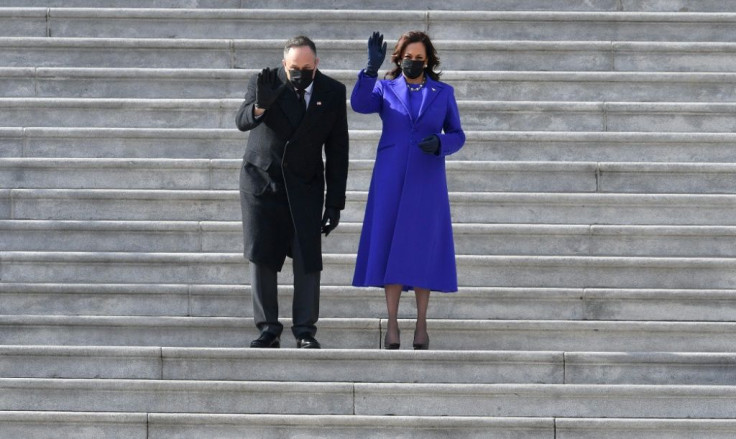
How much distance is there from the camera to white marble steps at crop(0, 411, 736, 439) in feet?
29.6

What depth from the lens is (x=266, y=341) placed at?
31.3ft

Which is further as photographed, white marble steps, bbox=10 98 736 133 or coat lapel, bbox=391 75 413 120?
white marble steps, bbox=10 98 736 133

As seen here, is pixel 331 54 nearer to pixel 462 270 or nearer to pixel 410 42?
pixel 462 270

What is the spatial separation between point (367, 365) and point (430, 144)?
1.27 m

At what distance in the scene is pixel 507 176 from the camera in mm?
11281

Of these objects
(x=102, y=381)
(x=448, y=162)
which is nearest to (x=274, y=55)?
(x=448, y=162)

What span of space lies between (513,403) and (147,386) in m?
1.95

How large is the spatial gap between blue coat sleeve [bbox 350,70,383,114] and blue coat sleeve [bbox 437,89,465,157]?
42 centimetres

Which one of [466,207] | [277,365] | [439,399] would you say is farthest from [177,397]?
[466,207]

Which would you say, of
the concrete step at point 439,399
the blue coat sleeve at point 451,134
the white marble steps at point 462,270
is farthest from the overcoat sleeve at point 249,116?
the concrete step at point 439,399

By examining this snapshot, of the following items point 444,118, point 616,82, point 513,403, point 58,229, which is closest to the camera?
point 513,403

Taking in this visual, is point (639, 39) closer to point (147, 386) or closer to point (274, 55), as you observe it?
point (274, 55)

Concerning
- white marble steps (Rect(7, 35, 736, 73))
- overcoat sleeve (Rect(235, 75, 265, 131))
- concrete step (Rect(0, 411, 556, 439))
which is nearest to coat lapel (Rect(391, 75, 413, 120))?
overcoat sleeve (Rect(235, 75, 265, 131))

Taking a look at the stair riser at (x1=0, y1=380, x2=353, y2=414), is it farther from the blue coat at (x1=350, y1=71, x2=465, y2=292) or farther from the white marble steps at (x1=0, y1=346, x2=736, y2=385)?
the blue coat at (x1=350, y1=71, x2=465, y2=292)
